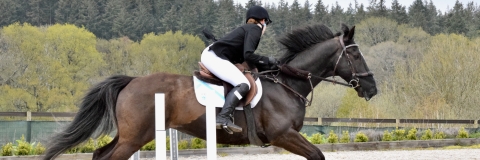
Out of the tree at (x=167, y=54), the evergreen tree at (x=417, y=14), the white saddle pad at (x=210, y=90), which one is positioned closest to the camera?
the white saddle pad at (x=210, y=90)

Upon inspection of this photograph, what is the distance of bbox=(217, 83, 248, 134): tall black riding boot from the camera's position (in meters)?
6.86

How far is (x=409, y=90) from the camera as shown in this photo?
102ft

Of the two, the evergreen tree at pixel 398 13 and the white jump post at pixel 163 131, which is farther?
the evergreen tree at pixel 398 13

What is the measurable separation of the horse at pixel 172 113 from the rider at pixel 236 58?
23cm

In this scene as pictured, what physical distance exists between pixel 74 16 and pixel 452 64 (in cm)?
4155

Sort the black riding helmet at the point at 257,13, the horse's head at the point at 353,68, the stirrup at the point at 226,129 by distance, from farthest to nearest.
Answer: the horse's head at the point at 353,68 < the black riding helmet at the point at 257,13 < the stirrup at the point at 226,129

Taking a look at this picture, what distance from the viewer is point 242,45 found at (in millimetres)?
7297

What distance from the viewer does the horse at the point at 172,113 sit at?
6969mm

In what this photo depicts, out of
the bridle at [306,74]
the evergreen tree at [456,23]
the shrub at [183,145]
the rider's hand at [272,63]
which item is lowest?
the shrub at [183,145]

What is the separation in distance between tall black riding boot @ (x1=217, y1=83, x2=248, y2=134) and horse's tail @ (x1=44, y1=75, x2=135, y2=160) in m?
1.22

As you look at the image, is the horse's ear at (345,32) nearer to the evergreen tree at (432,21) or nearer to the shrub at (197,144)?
the shrub at (197,144)

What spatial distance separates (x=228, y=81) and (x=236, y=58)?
431 millimetres

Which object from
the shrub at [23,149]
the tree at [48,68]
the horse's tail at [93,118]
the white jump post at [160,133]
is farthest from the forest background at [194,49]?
the shrub at [23,149]

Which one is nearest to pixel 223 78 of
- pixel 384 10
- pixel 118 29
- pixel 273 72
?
pixel 273 72
